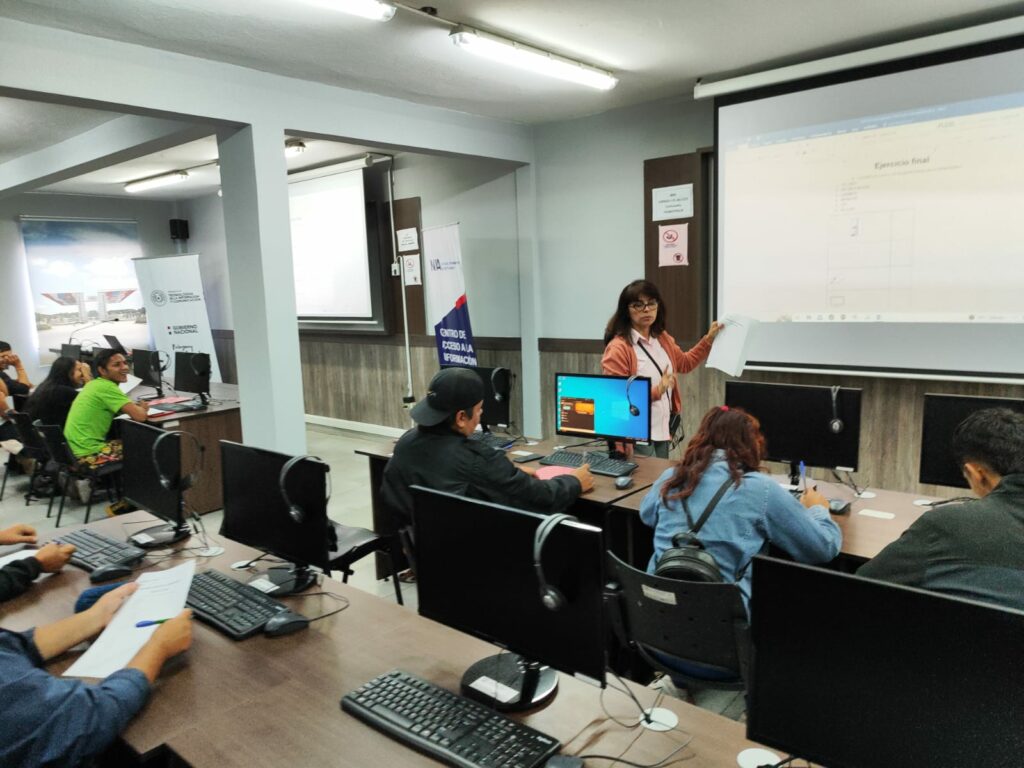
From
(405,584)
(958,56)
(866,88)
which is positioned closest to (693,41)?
(866,88)

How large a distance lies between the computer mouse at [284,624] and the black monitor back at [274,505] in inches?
6.4

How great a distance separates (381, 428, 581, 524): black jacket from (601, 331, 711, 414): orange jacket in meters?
1.37

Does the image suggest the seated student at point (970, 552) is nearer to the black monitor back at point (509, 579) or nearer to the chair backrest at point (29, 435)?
the black monitor back at point (509, 579)

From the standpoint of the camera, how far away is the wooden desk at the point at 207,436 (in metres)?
5.07

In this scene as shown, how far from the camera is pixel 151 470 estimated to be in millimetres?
2541

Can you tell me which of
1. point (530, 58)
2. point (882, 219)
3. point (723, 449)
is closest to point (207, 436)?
point (530, 58)

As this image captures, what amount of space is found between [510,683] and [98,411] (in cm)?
436

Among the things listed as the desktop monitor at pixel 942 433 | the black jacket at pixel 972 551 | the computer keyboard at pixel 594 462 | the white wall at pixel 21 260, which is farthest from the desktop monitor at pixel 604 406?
the white wall at pixel 21 260

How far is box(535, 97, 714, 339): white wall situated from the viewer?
16.5 ft

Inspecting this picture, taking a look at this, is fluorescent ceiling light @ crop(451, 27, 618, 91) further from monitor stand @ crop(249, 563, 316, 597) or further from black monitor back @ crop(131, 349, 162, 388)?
black monitor back @ crop(131, 349, 162, 388)

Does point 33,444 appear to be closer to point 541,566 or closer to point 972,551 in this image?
point 541,566

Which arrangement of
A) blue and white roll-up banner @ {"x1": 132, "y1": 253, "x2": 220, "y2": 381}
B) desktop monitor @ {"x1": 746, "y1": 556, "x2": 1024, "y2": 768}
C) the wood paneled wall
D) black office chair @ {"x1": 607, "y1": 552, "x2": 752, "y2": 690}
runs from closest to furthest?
1. desktop monitor @ {"x1": 746, "y1": 556, "x2": 1024, "y2": 768}
2. black office chair @ {"x1": 607, "y1": 552, "x2": 752, "y2": 690}
3. the wood paneled wall
4. blue and white roll-up banner @ {"x1": 132, "y1": 253, "x2": 220, "y2": 381}

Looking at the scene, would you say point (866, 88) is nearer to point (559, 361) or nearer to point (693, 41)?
point (693, 41)

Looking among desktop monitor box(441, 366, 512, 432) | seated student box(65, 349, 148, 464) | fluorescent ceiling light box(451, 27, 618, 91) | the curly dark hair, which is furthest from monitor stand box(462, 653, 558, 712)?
seated student box(65, 349, 148, 464)
